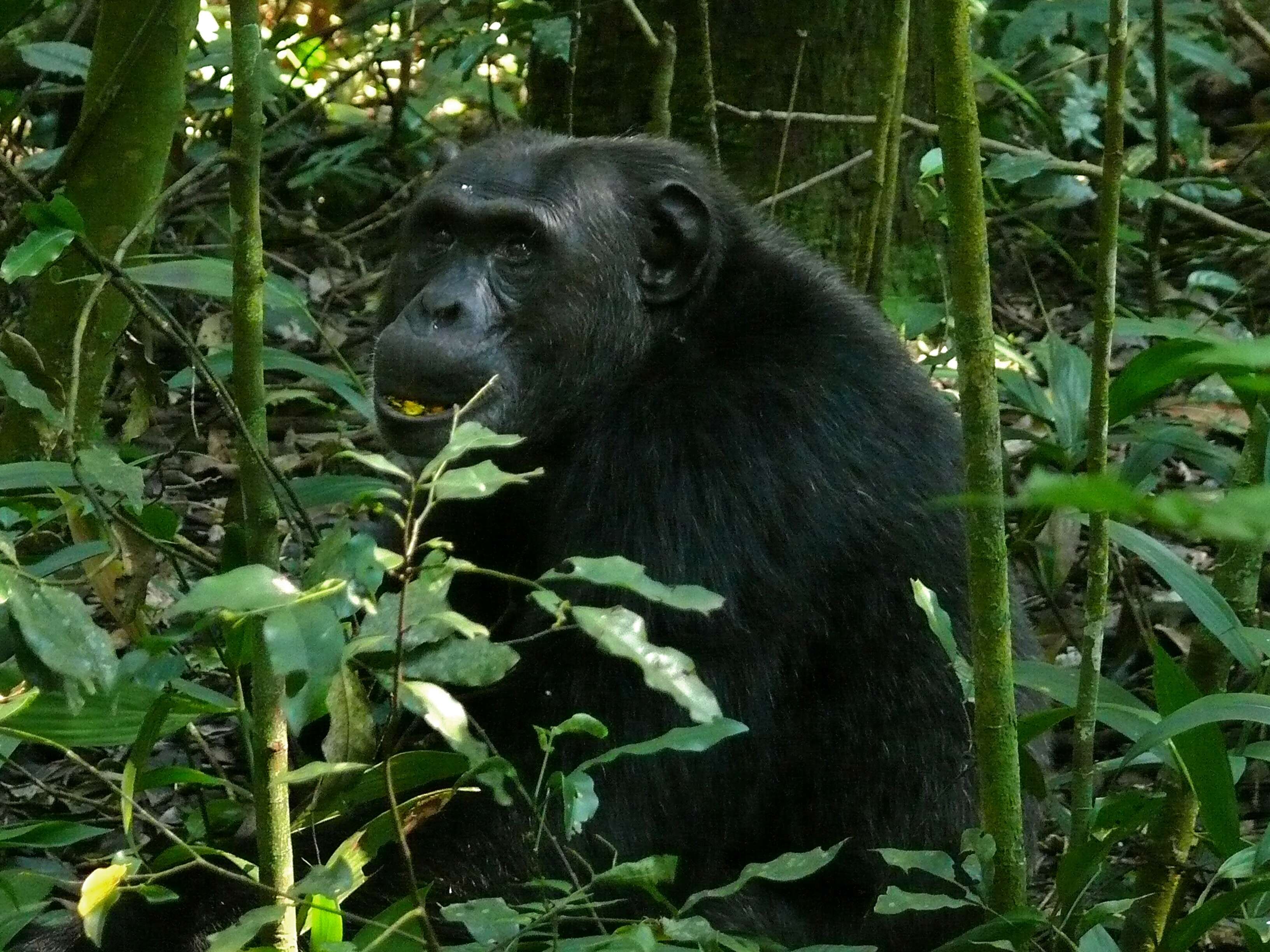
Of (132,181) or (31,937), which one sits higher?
(132,181)

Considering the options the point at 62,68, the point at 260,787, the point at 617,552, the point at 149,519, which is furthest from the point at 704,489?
the point at 62,68

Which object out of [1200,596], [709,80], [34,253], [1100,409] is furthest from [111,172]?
[1200,596]

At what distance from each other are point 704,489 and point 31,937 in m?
2.06

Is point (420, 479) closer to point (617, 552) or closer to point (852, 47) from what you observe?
point (617, 552)

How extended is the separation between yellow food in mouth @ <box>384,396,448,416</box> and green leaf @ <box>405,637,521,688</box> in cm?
212

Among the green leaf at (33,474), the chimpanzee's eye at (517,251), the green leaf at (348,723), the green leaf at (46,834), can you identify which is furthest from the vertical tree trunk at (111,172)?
the green leaf at (348,723)

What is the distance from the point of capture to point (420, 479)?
2.48m

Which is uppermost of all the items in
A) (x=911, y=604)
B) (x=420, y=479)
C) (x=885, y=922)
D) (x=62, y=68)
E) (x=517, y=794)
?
(x=62, y=68)

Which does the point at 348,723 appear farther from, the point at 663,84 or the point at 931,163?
the point at 663,84

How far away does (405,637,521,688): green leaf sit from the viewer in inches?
101

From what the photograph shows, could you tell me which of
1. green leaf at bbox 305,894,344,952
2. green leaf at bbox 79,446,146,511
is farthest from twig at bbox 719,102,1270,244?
green leaf at bbox 305,894,344,952

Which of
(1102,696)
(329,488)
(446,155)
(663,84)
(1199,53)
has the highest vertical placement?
(1199,53)

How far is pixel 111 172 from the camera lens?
5.09m

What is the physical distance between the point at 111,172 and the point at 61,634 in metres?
2.78
